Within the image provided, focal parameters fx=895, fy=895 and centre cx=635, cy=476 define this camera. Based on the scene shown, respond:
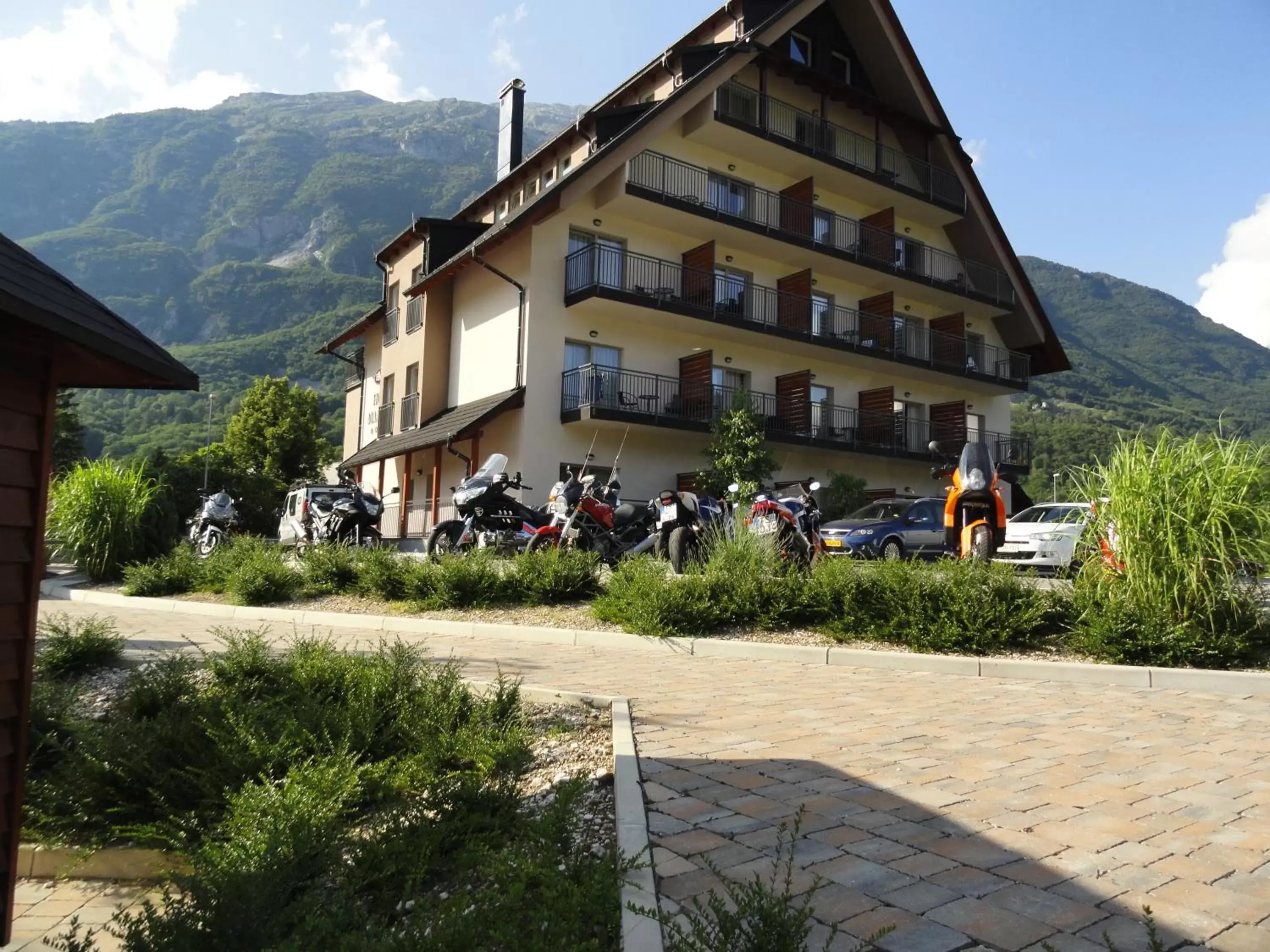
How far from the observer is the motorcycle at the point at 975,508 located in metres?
10.1

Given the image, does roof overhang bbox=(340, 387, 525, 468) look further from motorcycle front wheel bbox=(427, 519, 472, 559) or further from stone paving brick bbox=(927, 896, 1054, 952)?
stone paving brick bbox=(927, 896, 1054, 952)

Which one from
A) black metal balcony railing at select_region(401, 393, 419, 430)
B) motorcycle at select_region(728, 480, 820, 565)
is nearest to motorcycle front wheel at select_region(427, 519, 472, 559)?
motorcycle at select_region(728, 480, 820, 565)

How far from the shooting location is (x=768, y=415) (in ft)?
76.8

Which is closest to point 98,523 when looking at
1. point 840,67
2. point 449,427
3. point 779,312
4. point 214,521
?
point 214,521

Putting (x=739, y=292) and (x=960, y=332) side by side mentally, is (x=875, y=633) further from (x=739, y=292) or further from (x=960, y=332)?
(x=960, y=332)

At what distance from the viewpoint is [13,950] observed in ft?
11.6

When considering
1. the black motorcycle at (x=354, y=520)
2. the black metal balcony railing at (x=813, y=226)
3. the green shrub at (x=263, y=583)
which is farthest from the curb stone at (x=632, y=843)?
the black metal balcony railing at (x=813, y=226)

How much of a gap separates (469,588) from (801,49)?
2202 cm

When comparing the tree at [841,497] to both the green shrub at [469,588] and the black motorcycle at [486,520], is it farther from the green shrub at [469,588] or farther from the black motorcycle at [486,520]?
the green shrub at [469,588]

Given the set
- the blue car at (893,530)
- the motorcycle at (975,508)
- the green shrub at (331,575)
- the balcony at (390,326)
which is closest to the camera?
the motorcycle at (975,508)

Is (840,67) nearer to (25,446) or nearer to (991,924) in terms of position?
(25,446)

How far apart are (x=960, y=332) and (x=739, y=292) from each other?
9548 millimetres

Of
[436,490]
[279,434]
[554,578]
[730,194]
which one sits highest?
[730,194]

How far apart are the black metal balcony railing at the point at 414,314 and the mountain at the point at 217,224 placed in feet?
95.1
